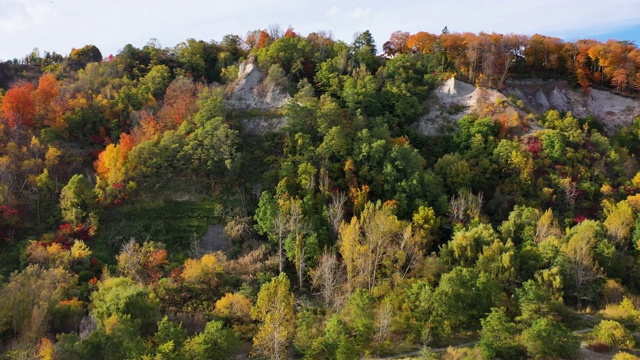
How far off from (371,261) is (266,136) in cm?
2092

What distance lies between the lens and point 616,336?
92.3 feet

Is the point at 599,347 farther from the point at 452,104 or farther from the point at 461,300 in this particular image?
the point at 452,104

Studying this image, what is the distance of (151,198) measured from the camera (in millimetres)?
41906

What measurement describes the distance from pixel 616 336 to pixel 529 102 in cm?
4192

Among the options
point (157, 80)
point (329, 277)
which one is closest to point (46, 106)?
point (157, 80)

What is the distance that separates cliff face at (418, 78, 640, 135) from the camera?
182 ft

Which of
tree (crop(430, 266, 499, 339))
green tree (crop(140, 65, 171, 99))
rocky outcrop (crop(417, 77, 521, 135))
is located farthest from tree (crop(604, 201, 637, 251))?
green tree (crop(140, 65, 171, 99))

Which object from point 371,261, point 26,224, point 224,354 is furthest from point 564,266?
point 26,224

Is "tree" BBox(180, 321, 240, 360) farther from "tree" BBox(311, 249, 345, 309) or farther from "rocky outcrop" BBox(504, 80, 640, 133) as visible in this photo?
"rocky outcrop" BBox(504, 80, 640, 133)

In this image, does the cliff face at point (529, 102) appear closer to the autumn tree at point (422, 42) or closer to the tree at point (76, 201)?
the autumn tree at point (422, 42)

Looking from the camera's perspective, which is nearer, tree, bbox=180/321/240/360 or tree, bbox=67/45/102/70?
tree, bbox=180/321/240/360

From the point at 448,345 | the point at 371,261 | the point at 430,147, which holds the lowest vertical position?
the point at 448,345

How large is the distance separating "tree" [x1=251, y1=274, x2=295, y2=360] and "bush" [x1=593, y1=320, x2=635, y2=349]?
64.4 feet

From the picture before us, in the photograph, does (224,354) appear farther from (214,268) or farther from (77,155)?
(77,155)
